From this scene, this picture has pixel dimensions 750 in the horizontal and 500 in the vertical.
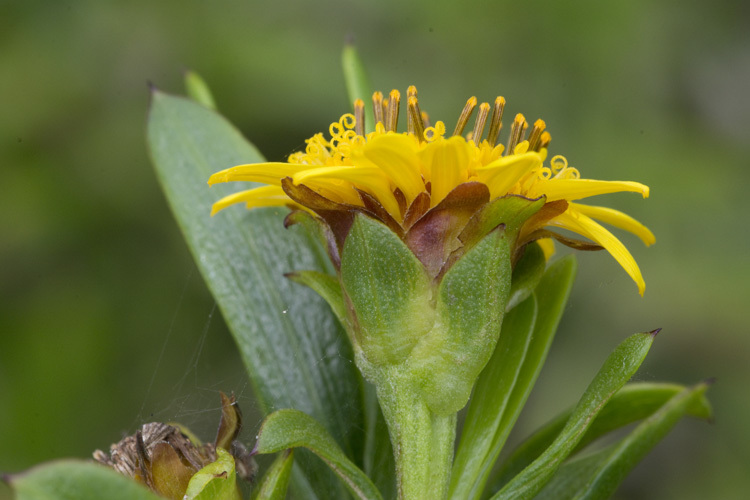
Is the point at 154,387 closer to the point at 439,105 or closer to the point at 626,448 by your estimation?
the point at 439,105

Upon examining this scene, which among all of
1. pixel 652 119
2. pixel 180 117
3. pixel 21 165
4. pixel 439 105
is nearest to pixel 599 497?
pixel 180 117

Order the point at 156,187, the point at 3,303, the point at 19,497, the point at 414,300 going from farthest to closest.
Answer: the point at 156,187 → the point at 3,303 → the point at 414,300 → the point at 19,497

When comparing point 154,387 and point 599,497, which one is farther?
point 154,387

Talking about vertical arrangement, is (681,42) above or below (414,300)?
above

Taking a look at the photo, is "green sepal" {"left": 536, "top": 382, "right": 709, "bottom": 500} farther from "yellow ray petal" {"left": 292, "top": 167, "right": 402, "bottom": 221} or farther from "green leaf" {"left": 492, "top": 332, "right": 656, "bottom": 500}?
"yellow ray petal" {"left": 292, "top": 167, "right": 402, "bottom": 221}

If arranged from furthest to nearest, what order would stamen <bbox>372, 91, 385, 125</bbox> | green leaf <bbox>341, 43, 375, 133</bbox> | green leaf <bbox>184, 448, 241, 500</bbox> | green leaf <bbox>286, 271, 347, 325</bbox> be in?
green leaf <bbox>341, 43, 375, 133</bbox>
stamen <bbox>372, 91, 385, 125</bbox>
green leaf <bbox>286, 271, 347, 325</bbox>
green leaf <bbox>184, 448, 241, 500</bbox>

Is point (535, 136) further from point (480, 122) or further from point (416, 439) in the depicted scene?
point (416, 439)

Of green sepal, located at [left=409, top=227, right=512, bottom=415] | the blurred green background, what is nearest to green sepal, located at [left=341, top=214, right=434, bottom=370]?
green sepal, located at [left=409, top=227, right=512, bottom=415]

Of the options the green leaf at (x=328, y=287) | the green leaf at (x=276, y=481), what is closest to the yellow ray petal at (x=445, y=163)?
the green leaf at (x=328, y=287)
